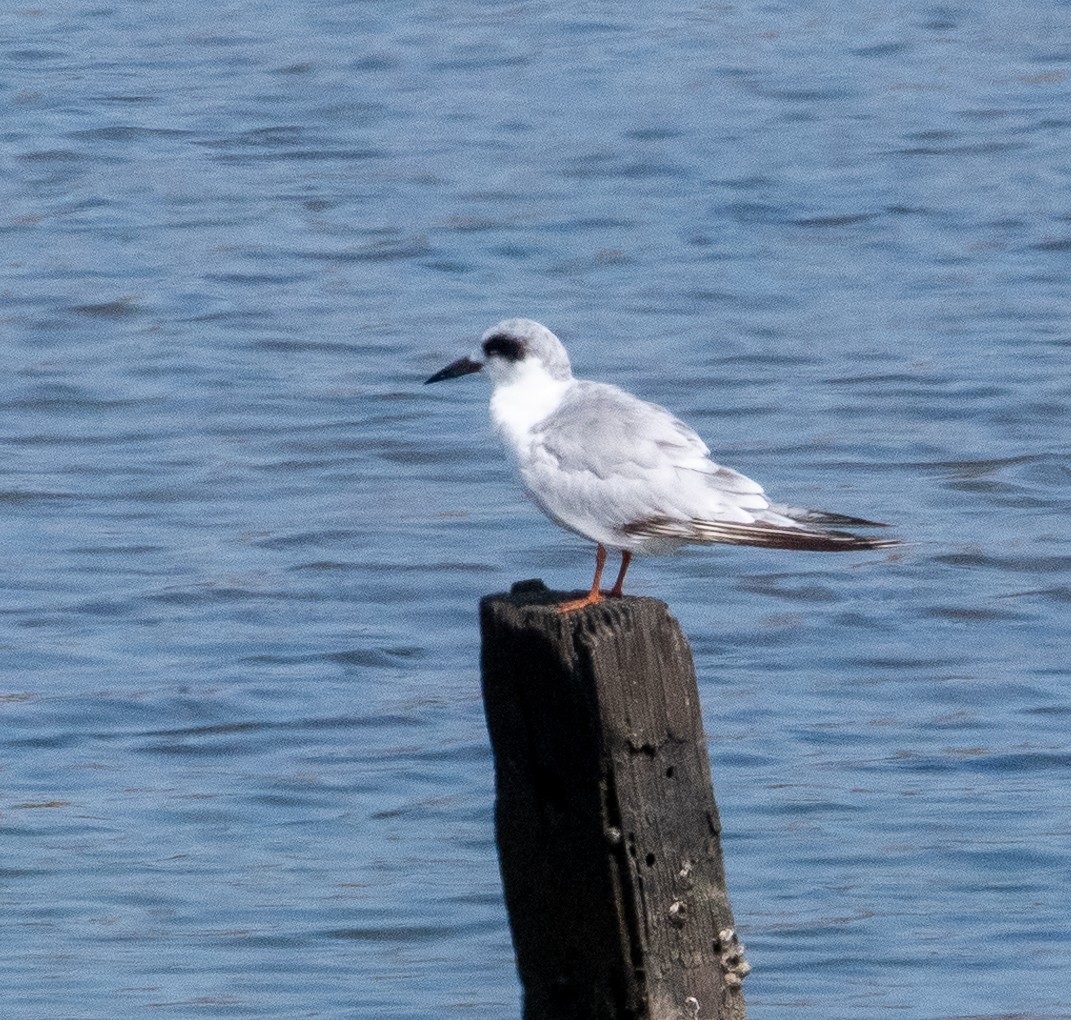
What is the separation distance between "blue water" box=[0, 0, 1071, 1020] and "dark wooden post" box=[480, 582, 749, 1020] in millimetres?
1858

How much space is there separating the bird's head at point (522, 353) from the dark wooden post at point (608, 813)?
1155 millimetres

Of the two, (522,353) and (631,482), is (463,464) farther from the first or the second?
(631,482)

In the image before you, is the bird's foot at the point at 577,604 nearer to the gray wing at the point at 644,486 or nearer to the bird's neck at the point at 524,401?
the gray wing at the point at 644,486

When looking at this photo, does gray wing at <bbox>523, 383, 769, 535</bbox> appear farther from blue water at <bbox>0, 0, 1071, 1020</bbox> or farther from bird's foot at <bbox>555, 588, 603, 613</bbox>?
blue water at <bbox>0, 0, 1071, 1020</bbox>

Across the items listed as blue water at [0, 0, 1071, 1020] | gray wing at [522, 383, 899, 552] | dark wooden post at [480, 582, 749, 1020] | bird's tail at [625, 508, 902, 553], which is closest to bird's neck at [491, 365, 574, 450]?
gray wing at [522, 383, 899, 552]

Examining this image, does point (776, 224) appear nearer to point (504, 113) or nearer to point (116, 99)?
point (504, 113)

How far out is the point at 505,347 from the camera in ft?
19.0

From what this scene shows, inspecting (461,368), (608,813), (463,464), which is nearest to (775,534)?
(608,813)

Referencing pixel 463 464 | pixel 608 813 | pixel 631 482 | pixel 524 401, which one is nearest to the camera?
pixel 608 813

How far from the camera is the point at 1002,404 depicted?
12.4m

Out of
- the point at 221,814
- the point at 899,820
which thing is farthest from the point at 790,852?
the point at 221,814

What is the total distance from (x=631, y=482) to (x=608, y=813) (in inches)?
41.0

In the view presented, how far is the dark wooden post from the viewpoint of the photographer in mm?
4430

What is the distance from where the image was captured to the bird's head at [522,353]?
576 cm
